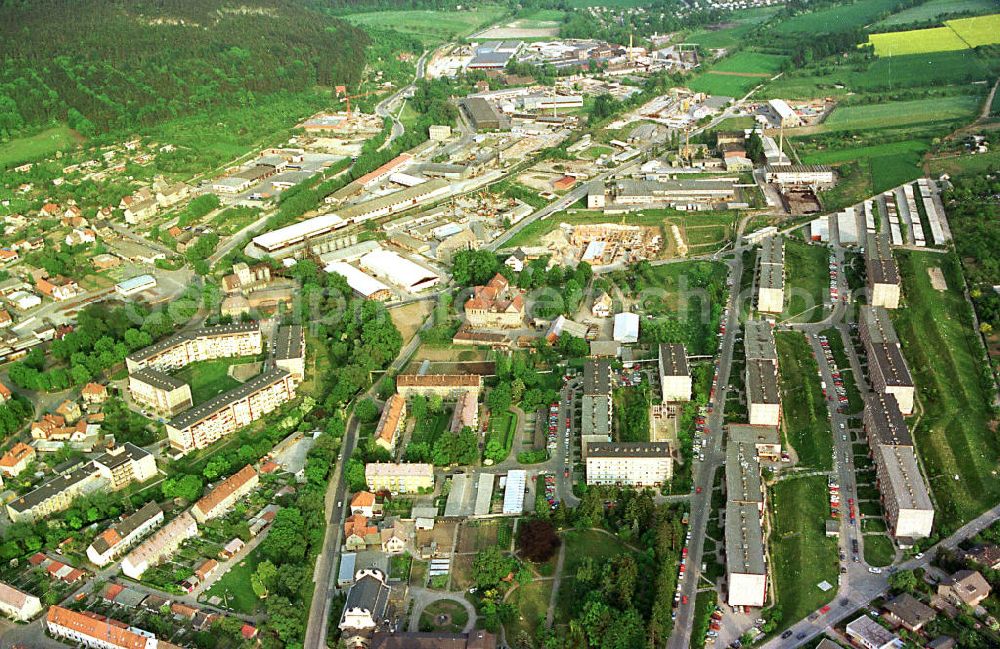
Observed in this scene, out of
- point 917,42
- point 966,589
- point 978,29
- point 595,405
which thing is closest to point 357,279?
point 595,405

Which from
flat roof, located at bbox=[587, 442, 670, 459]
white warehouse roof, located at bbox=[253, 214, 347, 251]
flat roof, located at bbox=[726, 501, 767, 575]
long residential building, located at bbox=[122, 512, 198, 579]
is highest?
flat roof, located at bbox=[587, 442, 670, 459]

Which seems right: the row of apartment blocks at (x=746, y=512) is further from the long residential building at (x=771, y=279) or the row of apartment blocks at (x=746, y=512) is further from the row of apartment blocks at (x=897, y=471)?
the long residential building at (x=771, y=279)

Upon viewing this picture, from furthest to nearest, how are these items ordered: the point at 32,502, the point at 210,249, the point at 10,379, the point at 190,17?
the point at 190,17, the point at 210,249, the point at 10,379, the point at 32,502

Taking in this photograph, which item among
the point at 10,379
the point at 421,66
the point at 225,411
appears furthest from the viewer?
the point at 421,66

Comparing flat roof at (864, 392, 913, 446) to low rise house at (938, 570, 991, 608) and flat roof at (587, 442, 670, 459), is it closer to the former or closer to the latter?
low rise house at (938, 570, 991, 608)

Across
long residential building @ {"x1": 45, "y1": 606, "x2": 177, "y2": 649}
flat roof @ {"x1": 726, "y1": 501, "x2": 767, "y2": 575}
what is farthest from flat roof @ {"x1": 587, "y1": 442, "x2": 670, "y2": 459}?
long residential building @ {"x1": 45, "y1": 606, "x2": 177, "y2": 649}

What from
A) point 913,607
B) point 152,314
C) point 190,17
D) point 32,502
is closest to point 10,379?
point 152,314

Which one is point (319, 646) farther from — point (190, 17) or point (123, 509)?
point (190, 17)
